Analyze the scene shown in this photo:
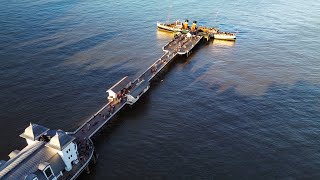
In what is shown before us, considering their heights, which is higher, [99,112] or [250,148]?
[99,112]

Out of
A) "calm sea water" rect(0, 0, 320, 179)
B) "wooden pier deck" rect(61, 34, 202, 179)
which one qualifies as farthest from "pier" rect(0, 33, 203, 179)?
"calm sea water" rect(0, 0, 320, 179)

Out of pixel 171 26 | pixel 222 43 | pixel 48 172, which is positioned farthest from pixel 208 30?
pixel 48 172

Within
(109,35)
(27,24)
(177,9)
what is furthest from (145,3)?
(27,24)

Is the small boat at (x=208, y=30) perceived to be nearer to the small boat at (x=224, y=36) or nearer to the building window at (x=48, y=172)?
the small boat at (x=224, y=36)

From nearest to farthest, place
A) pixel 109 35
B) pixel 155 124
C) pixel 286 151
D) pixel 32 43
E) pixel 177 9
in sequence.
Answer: pixel 286 151, pixel 155 124, pixel 32 43, pixel 109 35, pixel 177 9

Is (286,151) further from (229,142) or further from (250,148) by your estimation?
(229,142)

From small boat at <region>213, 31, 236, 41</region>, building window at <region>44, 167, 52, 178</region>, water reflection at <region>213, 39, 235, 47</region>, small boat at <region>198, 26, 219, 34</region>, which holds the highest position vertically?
small boat at <region>198, 26, 219, 34</region>

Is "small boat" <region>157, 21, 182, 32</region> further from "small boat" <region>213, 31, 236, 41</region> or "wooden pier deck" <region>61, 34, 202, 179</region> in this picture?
"small boat" <region>213, 31, 236, 41</region>

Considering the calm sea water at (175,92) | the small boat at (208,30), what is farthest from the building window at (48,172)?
the small boat at (208,30)
